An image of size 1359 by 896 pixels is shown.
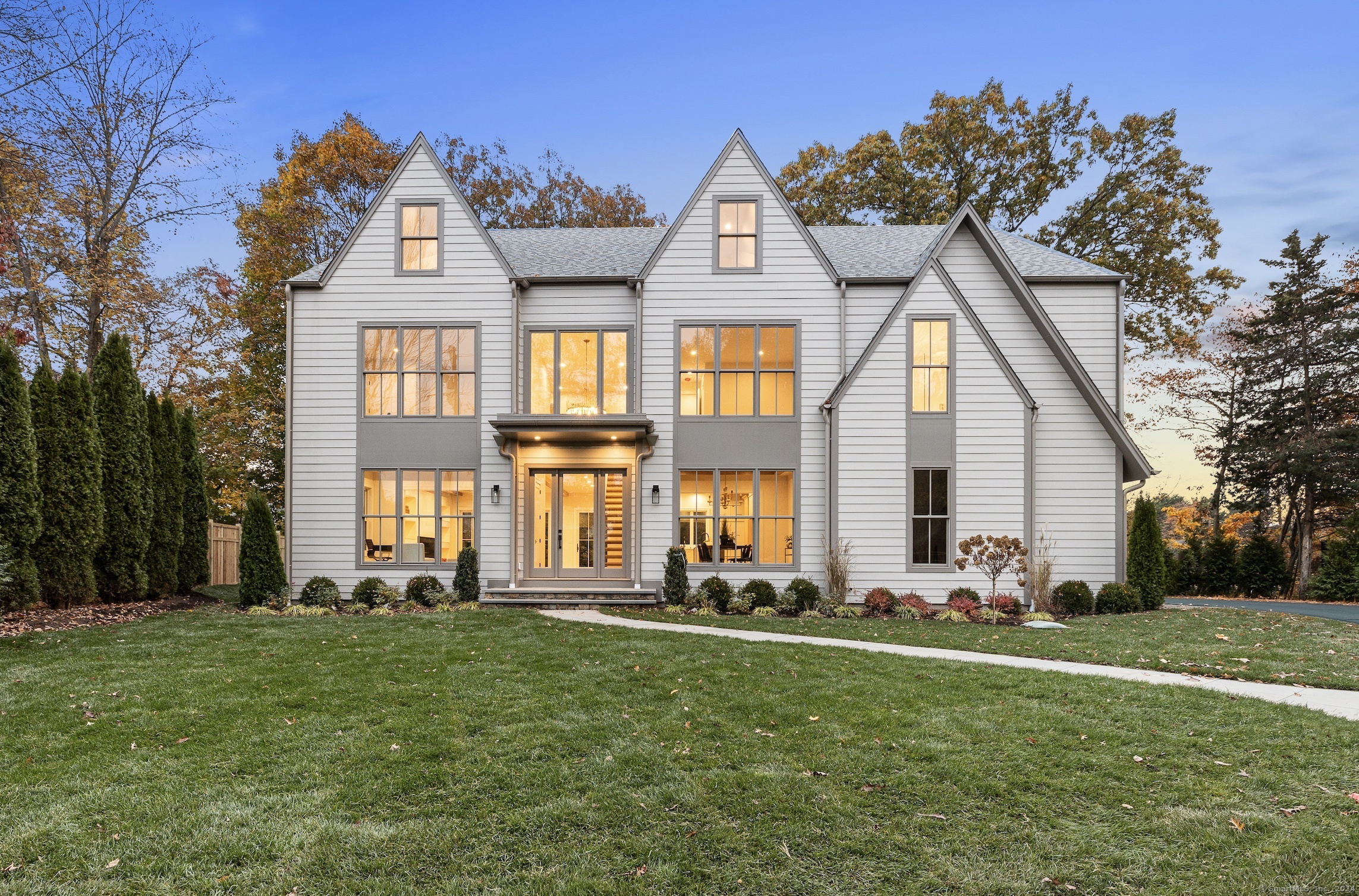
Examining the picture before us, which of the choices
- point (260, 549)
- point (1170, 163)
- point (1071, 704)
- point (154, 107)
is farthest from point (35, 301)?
point (1170, 163)

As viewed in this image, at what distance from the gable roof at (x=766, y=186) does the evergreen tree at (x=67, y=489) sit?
32.6 feet

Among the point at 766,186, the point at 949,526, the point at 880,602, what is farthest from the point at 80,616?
the point at 949,526

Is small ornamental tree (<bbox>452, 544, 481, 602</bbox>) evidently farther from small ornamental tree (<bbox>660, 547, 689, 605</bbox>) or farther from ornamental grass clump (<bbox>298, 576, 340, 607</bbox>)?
small ornamental tree (<bbox>660, 547, 689, 605</bbox>)

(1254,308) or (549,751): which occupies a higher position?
(1254,308)

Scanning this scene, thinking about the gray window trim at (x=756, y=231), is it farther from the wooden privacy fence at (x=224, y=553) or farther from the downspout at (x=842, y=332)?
the wooden privacy fence at (x=224, y=553)

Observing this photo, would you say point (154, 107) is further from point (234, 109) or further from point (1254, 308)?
point (1254, 308)

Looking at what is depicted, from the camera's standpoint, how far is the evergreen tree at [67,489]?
1067cm

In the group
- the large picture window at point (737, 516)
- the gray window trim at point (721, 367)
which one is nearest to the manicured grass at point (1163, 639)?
the large picture window at point (737, 516)

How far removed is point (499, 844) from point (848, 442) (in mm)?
10507

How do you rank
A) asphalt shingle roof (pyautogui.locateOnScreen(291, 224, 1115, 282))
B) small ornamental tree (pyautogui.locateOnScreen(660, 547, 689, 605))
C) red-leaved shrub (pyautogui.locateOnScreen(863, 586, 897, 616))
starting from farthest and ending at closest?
1. asphalt shingle roof (pyautogui.locateOnScreen(291, 224, 1115, 282))
2. small ornamental tree (pyautogui.locateOnScreen(660, 547, 689, 605))
3. red-leaved shrub (pyautogui.locateOnScreen(863, 586, 897, 616))

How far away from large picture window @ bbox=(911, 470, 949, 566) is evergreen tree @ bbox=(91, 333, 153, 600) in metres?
14.1

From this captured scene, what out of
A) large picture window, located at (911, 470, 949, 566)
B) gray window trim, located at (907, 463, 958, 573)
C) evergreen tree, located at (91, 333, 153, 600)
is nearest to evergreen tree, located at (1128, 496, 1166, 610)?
gray window trim, located at (907, 463, 958, 573)

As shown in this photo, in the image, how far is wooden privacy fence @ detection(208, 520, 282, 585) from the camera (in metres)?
17.5

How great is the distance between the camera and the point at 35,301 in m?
16.3
